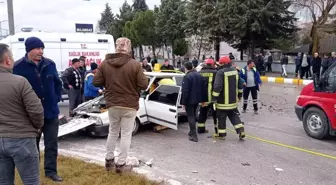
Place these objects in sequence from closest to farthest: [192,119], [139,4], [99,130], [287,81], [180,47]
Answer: [99,130] < [192,119] < [287,81] < [180,47] < [139,4]

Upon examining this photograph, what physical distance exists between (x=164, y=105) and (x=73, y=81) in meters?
2.75

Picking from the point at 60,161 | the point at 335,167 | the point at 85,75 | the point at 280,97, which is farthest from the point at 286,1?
the point at 60,161

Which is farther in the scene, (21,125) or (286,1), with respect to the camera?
(286,1)

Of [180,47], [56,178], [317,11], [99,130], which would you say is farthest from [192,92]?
[180,47]

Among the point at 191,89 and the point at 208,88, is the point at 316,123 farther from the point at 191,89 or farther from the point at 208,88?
the point at 191,89

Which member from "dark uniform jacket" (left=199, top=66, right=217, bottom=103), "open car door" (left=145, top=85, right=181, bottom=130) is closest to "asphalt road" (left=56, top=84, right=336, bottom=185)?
"open car door" (left=145, top=85, right=181, bottom=130)

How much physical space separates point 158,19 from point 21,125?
36689 millimetres

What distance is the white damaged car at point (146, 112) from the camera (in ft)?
22.9

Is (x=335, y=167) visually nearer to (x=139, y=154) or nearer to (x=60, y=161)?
(x=139, y=154)

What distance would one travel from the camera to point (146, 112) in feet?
24.5

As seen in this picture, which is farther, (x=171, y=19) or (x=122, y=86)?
(x=171, y=19)

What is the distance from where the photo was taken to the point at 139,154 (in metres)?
6.18

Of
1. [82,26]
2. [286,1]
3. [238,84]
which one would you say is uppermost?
[286,1]

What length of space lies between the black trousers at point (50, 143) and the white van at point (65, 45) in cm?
731
